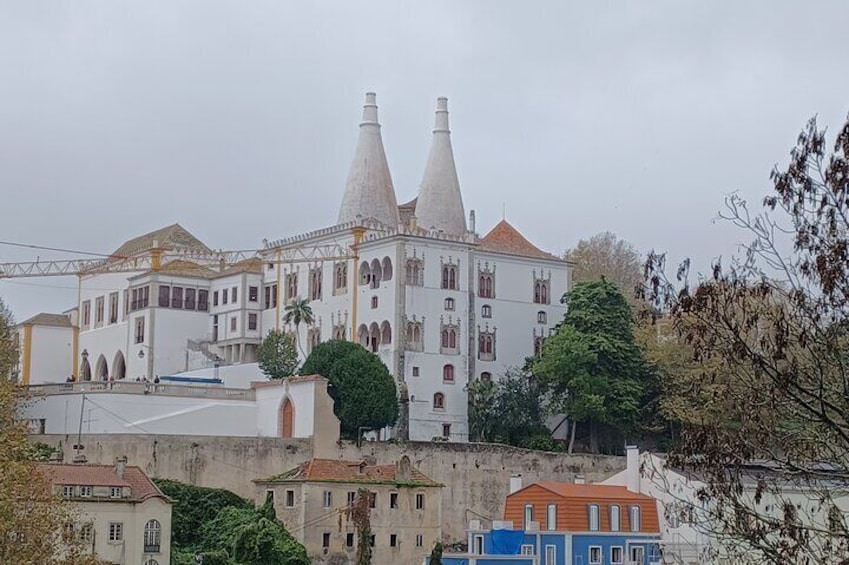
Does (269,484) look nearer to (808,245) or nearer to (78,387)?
(78,387)

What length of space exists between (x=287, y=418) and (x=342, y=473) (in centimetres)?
601

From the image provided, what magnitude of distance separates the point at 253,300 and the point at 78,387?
15.8 meters

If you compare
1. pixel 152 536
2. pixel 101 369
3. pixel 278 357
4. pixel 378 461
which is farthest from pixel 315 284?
pixel 152 536

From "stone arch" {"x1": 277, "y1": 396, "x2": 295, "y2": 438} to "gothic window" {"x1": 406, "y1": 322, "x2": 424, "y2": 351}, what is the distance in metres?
7.79

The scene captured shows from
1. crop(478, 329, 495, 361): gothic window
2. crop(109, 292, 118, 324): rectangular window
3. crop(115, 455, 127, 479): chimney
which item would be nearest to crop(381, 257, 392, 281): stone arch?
crop(478, 329, 495, 361): gothic window

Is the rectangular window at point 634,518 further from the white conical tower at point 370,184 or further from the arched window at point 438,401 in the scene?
the white conical tower at point 370,184

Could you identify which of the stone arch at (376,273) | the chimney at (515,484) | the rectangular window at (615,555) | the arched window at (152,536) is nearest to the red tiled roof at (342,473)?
the chimney at (515,484)

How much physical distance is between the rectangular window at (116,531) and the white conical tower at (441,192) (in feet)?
93.6

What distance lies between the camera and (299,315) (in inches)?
2923

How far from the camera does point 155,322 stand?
250 ft

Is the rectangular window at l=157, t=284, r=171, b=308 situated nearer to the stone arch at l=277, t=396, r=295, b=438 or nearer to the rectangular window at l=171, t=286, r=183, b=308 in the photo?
the rectangular window at l=171, t=286, r=183, b=308

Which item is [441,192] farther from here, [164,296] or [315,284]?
[164,296]

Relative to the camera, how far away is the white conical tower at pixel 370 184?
76.4 m

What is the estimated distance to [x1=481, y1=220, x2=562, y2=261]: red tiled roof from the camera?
74.5m
